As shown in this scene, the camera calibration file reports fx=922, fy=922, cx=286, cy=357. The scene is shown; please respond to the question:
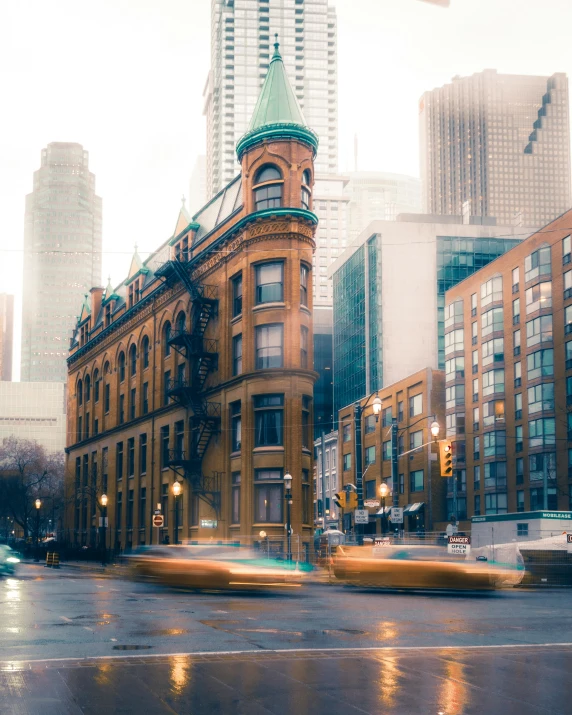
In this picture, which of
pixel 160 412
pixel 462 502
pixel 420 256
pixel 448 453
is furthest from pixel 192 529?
pixel 420 256

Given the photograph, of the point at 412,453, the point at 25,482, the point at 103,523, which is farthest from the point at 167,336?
the point at 25,482

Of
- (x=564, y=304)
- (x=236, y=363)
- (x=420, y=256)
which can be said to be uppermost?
(x=420, y=256)

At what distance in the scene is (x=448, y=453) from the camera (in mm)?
33375

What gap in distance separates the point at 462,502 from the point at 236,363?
40043mm

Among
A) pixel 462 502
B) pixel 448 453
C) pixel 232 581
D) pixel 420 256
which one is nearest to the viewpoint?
pixel 232 581

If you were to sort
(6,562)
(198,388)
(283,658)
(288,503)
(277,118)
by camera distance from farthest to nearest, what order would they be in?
(198,388)
(277,118)
(288,503)
(6,562)
(283,658)

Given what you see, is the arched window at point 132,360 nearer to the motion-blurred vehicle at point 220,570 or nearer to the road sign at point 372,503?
the road sign at point 372,503

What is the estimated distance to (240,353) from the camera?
173 feet

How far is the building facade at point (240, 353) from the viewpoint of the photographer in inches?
1955

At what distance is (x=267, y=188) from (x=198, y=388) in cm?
1288

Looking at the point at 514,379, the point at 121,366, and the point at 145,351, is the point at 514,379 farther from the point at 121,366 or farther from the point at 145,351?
the point at 121,366

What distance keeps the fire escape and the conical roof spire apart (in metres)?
8.79

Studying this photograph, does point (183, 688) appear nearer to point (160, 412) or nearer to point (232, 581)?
point (232, 581)

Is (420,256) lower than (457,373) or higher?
higher
